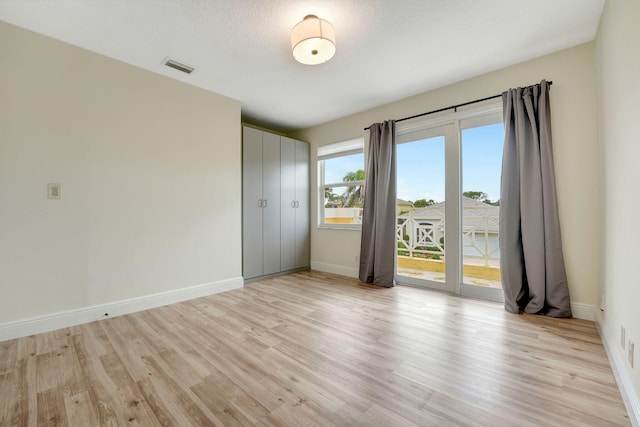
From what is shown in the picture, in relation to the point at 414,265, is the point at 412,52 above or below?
above

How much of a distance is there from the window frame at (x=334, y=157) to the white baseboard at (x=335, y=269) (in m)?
0.64

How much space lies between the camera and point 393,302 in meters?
3.02

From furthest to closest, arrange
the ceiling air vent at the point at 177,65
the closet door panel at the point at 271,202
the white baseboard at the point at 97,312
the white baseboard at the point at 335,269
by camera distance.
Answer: the white baseboard at the point at 335,269
the closet door panel at the point at 271,202
the ceiling air vent at the point at 177,65
the white baseboard at the point at 97,312

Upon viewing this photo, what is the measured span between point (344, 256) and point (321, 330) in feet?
6.88

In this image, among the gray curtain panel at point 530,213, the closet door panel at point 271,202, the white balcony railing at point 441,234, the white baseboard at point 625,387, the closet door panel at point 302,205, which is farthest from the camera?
the closet door panel at point 302,205

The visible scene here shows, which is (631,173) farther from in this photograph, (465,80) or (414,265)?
(414,265)

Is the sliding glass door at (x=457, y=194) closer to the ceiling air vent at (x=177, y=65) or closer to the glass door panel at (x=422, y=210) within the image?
the glass door panel at (x=422, y=210)

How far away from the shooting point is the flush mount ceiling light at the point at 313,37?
201cm

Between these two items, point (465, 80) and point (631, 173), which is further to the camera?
point (465, 80)

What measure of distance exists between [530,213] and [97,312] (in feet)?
14.1

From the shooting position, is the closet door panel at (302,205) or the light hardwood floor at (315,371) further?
the closet door panel at (302,205)

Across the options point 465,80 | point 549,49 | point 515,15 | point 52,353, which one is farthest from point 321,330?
point 549,49

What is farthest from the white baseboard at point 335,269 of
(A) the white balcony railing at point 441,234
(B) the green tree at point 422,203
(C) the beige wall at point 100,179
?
(C) the beige wall at point 100,179

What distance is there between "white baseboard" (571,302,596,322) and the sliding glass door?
1.96 ft
